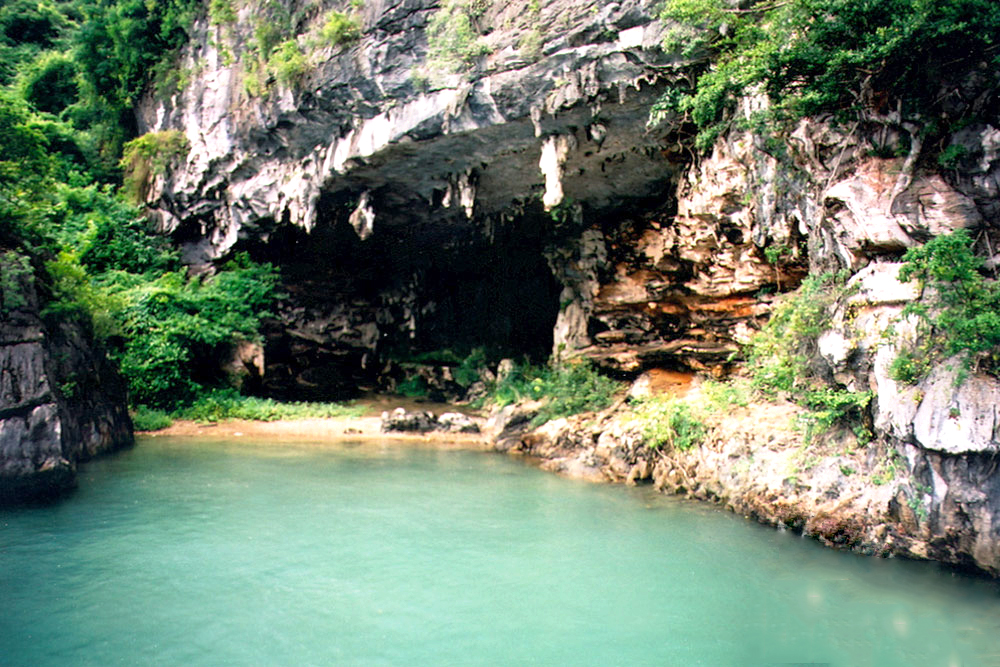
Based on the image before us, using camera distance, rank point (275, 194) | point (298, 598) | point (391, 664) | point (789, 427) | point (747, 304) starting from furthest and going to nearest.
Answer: point (275, 194)
point (747, 304)
point (789, 427)
point (298, 598)
point (391, 664)

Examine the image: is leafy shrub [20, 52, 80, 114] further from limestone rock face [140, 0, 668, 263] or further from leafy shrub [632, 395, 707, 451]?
leafy shrub [632, 395, 707, 451]

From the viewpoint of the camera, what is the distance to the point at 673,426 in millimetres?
8984

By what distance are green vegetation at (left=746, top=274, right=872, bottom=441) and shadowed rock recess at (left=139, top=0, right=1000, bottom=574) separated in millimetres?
190

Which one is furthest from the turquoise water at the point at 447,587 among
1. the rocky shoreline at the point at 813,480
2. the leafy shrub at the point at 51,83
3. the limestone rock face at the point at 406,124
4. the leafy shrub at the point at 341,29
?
the leafy shrub at the point at 51,83

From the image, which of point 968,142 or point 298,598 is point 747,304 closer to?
point 968,142

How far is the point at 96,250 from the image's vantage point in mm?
15945

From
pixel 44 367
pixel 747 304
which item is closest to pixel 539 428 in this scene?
pixel 747 304

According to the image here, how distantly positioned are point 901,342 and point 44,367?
959 cm

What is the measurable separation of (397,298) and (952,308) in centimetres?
1535

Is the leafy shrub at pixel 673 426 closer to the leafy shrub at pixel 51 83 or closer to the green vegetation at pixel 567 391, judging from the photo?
the green vegetation at pixel 567 391

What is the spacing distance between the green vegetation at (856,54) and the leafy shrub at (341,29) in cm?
616

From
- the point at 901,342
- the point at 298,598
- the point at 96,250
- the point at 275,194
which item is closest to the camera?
the point at 298,598

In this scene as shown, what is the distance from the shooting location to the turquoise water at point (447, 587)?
14.4 feet

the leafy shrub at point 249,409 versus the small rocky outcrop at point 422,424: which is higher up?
the leafy shrub at point 249,409
